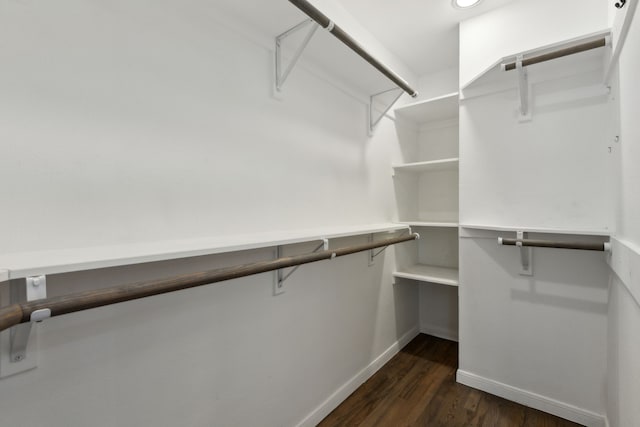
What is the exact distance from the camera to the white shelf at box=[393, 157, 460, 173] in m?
2.14

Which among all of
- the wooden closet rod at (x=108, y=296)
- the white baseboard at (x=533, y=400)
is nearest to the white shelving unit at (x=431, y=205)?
the white baseboard at (x=533, y=400)

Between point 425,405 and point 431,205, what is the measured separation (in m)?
1.60

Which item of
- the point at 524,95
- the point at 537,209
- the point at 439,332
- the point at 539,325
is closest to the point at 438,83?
the point at 524,95

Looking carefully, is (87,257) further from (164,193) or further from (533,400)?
(533,400)

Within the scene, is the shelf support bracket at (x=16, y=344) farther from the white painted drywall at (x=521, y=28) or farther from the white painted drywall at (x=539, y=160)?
the white painted drywall at (x=521, y=28)

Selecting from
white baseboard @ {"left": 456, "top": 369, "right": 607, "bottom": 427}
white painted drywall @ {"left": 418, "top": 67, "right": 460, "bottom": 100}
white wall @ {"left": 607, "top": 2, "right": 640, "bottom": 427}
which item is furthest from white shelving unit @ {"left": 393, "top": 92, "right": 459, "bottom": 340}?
white wall @ {"left": 607, "top": 2, "right": 640, "bottom": 427}

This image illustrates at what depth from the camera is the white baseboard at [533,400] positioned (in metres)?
1.62

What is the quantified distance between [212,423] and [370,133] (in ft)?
6.28

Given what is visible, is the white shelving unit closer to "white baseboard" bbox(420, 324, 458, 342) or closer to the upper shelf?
"white baseboard" bbox(420, 324, 458, 342)

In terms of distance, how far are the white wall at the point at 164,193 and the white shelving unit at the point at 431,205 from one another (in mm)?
1063

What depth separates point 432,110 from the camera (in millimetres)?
2371

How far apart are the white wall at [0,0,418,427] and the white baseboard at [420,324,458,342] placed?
4.55ft

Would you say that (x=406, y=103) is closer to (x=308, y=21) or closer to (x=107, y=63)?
(x=308, y=21)

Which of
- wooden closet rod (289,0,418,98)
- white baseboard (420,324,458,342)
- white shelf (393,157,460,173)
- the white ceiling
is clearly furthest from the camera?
white baseboard (420,324,458,342)
